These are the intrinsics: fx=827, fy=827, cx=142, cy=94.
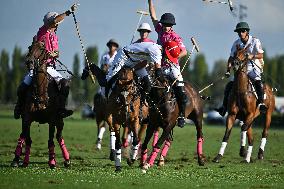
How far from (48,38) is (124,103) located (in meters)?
2.78

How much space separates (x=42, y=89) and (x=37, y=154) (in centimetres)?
545

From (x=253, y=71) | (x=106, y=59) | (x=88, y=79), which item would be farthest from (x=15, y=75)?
(x=253, y=71)

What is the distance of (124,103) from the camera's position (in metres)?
17.8

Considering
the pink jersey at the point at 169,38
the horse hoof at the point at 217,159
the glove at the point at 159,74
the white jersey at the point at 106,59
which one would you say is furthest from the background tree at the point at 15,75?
the glove at the point at 159,74

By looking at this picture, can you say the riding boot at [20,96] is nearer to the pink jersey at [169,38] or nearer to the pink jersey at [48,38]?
the pink jersey at [48,38]

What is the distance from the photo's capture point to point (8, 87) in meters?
130

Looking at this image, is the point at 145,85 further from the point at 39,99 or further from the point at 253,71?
the point at 253,71

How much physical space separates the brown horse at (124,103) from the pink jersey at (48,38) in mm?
2071

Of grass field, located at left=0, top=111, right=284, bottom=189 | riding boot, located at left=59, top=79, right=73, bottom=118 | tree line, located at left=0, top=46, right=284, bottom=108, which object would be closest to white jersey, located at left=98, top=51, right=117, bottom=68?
grass field, located at left=0, top=111, right=284, bottom=189

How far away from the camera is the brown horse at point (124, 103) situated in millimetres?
17703

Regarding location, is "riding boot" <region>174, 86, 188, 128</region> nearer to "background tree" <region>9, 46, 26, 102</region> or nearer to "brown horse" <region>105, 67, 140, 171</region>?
"brown horse" <region>105, 67, 140, 171</region>

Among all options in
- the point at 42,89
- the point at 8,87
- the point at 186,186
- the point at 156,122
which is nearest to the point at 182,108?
the point at 156,122

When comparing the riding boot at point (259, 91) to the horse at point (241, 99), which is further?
the riding boot at point (259, 91)

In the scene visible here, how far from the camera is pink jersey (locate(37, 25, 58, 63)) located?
19.2m
